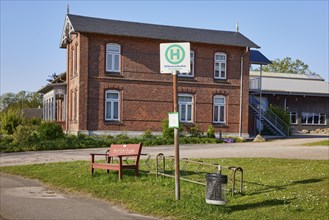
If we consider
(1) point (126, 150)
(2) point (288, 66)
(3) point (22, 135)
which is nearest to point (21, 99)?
(2) point (288, 66)

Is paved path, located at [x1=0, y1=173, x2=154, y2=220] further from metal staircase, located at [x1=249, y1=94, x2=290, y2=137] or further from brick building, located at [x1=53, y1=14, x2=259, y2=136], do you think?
metal staircase, located at [x1=249, y1=94, x2=290, y2=137]

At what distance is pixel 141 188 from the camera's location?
12.9 m

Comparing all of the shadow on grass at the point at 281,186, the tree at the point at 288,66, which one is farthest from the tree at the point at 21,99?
the shadow on grass at the point at 281,186

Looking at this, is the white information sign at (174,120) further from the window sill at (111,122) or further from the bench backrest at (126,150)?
the window sill at (111,122)

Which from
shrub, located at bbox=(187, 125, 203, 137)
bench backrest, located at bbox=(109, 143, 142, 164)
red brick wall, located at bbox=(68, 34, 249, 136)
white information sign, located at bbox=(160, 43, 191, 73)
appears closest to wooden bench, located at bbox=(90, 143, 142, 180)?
bench backrest, located at bbox=(109, 143, 142, 164)

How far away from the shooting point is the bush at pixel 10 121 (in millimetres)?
34906

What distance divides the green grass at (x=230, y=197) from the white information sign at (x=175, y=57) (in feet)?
9.17

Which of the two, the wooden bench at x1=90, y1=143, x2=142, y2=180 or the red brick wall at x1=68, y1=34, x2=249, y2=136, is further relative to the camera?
the red brick wall at x1=68, y1=34, x2=249, y2=136

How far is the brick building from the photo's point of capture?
111 feet

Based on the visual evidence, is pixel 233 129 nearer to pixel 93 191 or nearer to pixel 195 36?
pixel 195 36

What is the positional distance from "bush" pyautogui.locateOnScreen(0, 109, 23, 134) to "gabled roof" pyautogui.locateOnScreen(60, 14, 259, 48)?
6.89 metres

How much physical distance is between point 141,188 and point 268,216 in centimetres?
428

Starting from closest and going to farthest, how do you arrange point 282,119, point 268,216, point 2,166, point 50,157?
point 268,216, point 2,166, point 50,157, point 282,119

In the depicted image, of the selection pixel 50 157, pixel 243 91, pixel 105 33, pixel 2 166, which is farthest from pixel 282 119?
pixel 2 166
